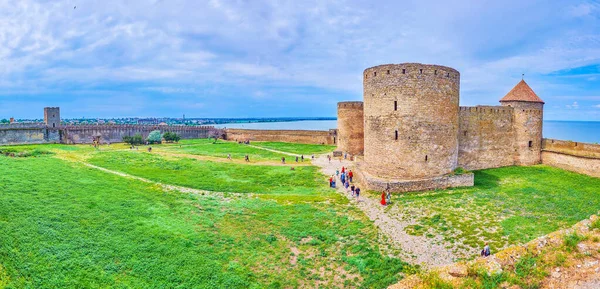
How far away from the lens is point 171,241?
10523 mm

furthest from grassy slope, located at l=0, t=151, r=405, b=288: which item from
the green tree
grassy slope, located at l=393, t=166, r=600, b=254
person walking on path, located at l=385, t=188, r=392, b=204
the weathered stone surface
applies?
the green tree

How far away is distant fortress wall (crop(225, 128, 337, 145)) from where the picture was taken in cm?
4431

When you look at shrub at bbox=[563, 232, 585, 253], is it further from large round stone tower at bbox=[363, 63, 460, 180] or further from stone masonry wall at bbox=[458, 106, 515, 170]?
stone masonry wall at bbox=[458, 106, 515, 170]

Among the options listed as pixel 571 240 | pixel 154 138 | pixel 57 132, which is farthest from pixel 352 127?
pixel 57 132

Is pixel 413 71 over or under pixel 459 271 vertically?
over

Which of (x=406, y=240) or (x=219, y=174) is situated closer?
(x=406, y=240)

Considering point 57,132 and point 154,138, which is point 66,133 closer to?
point 57,132

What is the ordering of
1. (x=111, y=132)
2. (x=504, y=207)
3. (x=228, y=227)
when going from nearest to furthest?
(x=228, y=227)
(x=504, y=207)
(x=111, y=132)

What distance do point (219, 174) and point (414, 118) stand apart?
11901mm

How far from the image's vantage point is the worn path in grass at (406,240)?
9.86 metres

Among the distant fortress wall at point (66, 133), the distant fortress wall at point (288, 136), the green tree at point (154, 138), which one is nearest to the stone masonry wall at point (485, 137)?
the distant fortress wall at point (288, 136)

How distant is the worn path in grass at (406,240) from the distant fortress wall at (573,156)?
13167mm

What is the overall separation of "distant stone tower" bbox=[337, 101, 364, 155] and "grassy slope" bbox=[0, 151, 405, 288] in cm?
1565

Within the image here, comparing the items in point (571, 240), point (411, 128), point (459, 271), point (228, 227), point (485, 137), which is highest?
point (411, 128)
